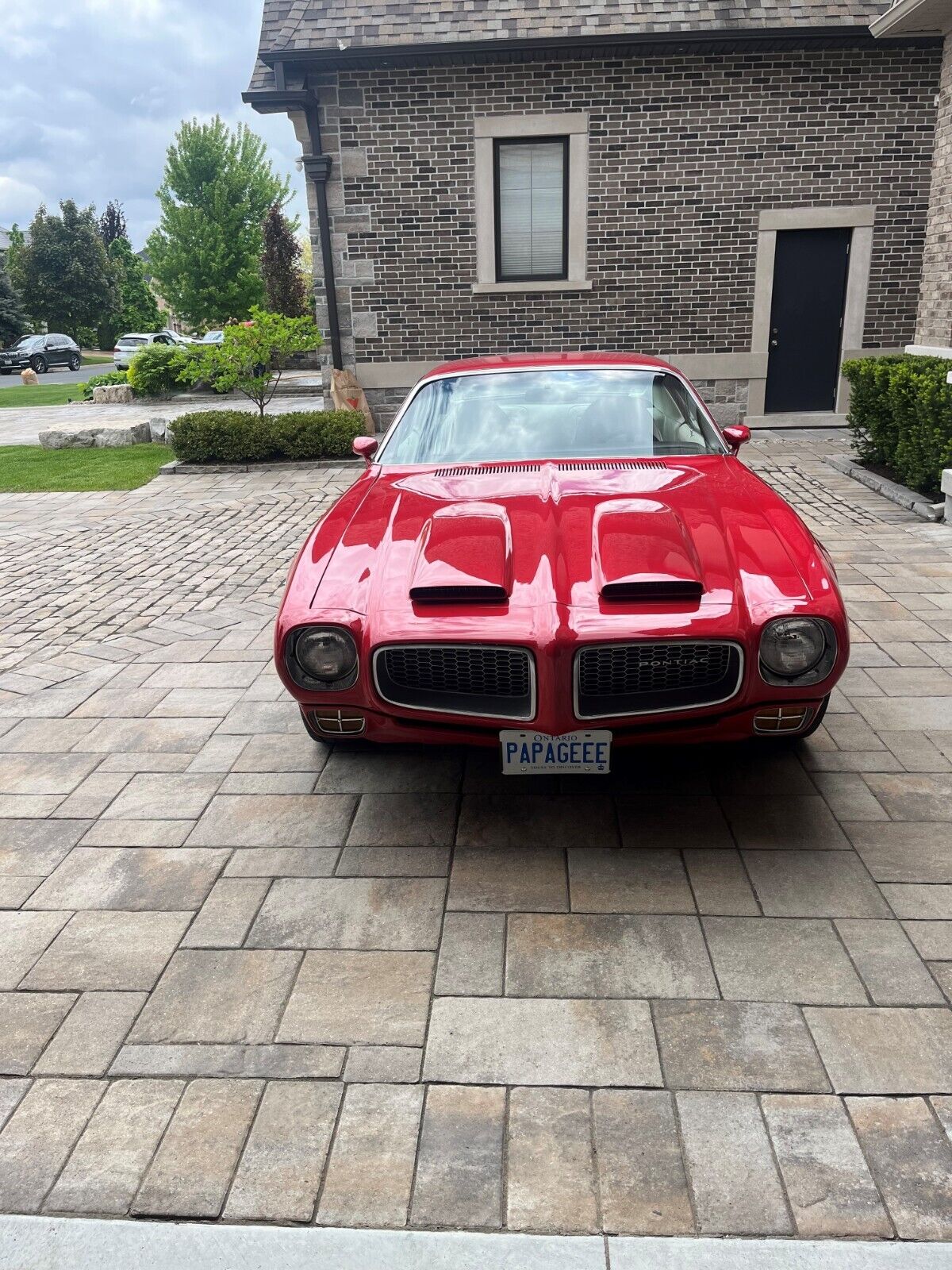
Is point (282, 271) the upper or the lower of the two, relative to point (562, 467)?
upper

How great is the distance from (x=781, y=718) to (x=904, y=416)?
21.4ft

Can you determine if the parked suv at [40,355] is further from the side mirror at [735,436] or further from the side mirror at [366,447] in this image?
the side mirror at [735,436]

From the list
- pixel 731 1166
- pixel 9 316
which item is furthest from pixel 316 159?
pixel 9 316

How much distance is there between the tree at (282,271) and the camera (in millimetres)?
31531

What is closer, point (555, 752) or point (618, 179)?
point (555, 752)

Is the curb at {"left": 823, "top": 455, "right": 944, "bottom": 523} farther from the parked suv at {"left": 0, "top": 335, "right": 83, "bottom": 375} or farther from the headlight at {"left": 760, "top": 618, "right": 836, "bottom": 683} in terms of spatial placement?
the parked suv at {"left": 0, "top": 335, "right": 83, "bottom": 375}

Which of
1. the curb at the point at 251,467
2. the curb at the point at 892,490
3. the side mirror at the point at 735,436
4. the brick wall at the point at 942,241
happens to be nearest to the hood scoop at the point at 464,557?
the side mirror at the point at 735,436

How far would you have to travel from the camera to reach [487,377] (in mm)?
4828

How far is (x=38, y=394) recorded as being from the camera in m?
26.3

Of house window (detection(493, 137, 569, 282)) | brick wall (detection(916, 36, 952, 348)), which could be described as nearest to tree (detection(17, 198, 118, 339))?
house window (detection(493, 137, 569, 282))

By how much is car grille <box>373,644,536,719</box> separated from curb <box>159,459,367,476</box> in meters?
8.53

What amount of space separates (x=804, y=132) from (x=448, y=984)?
1222 centimetres

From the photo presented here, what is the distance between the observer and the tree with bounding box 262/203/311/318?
31.5 meters

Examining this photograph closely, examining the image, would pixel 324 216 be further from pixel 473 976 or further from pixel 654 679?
pixel 473 976
